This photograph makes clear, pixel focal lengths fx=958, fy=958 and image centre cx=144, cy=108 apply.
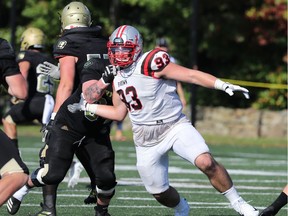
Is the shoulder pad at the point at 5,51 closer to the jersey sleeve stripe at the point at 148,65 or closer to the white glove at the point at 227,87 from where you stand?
the jersey sleeve stripe at the point at 148,65

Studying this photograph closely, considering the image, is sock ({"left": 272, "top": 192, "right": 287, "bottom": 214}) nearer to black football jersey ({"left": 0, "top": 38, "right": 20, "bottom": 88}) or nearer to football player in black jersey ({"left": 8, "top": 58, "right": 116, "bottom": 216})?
football player in black jersey ({"left": 8, "top": 58, "right": 116, "bottom": 216})

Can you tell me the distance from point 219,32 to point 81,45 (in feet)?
50.5

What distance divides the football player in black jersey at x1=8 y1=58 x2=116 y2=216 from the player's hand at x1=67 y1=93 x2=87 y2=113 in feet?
0.24

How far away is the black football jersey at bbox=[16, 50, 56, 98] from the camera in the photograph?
11.0m

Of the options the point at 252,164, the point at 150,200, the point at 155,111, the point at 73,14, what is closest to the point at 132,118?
the point at 155,111

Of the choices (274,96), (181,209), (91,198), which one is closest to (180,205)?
(181,209)

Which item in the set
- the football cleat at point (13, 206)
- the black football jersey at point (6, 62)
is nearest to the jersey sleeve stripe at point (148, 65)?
the black football jersey at point (6, 62)

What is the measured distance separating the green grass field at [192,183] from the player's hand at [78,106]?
1082mm

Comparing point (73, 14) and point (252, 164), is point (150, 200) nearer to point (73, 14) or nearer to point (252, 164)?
point (73, 14)

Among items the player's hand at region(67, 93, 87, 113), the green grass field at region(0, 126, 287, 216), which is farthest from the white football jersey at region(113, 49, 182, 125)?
the green grass field at region(0, 126, 287, 216)

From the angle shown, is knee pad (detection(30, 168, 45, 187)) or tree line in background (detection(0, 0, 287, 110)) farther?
tree line in background (detection(0, 0, 287, 110))

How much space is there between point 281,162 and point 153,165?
297 inches

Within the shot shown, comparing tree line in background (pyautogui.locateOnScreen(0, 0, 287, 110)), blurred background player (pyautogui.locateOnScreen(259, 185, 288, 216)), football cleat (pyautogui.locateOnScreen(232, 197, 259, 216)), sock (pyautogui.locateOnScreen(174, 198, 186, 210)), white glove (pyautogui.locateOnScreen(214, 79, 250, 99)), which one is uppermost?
white glove (pyautogui.locateOnScreen(214, 79, 250, 99))

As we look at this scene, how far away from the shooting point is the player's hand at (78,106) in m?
7.81
